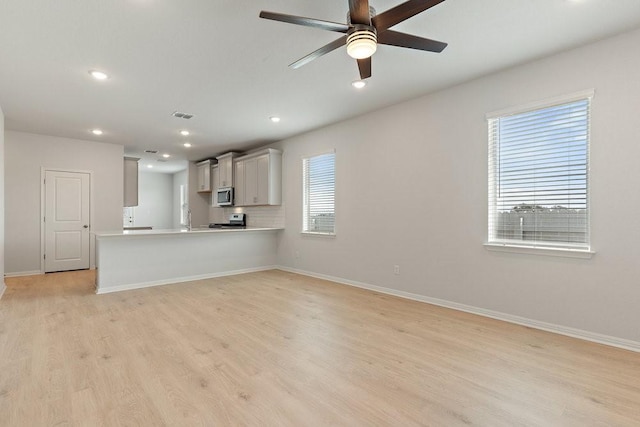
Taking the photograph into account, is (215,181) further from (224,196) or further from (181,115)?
(181,115)

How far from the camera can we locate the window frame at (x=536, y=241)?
120 inches

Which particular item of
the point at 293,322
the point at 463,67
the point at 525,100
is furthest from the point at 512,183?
the point at 293,322

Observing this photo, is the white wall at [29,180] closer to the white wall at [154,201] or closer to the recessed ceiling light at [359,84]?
the white wall at [154,201]

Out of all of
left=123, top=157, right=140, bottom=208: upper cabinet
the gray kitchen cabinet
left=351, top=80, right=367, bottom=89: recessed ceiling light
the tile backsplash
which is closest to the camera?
left=351, top=80, right=367, bottom=89: recessed ceiling light

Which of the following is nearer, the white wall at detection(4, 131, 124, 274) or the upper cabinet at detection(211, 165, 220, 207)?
the white wall at detection(4, 131, 124, 274)

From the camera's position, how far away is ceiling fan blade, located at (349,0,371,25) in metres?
2.03

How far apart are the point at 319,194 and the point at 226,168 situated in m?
3.08

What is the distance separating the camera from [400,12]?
2.09 metres

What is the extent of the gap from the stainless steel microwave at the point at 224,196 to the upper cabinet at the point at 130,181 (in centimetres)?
189

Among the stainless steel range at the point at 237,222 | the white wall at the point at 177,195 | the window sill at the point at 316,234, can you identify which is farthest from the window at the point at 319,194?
the white wall at the point at 177,195

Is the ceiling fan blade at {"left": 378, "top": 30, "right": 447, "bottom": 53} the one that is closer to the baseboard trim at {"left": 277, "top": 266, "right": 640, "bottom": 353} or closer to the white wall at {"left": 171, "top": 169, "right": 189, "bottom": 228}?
the baseboard trim at {"left": 277, "top": 266, "right": 640, "bottom": 353}

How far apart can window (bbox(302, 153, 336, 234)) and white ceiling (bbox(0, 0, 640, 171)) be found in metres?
0.98

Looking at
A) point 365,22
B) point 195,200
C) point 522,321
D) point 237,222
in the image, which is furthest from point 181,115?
point 522,321

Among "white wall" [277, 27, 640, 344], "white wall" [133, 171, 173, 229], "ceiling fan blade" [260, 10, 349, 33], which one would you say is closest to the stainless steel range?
"white wall" [277, 27, 640, 344]
